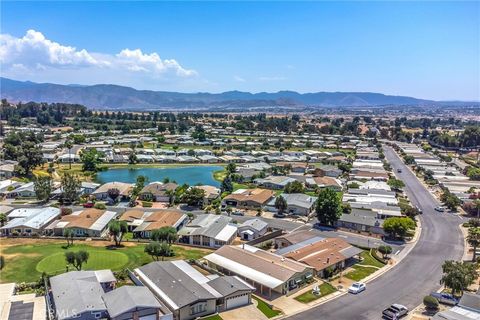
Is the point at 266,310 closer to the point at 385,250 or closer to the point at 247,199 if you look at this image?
the point at 385,250

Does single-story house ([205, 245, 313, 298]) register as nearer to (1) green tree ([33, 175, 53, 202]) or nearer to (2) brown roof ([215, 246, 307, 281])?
(2) brown roof ([215, 246, 307, 281])

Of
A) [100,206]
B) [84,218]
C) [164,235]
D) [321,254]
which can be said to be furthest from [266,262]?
[100,206]

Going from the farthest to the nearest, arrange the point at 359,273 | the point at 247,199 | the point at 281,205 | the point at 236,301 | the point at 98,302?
the point at 247,199 < the point at 281,205 < the point at 359,273 < the point at 236,301 < the point at 98,302

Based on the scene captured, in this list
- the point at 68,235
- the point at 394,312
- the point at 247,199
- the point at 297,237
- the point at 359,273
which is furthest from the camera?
the point at 247,199

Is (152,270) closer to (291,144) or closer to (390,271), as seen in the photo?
(390,271)

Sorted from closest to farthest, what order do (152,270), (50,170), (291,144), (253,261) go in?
1. (152,270)
2. (253,261)
3. (50,170)
4. (291,144)

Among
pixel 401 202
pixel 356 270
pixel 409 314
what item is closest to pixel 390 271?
pixel 356 270
